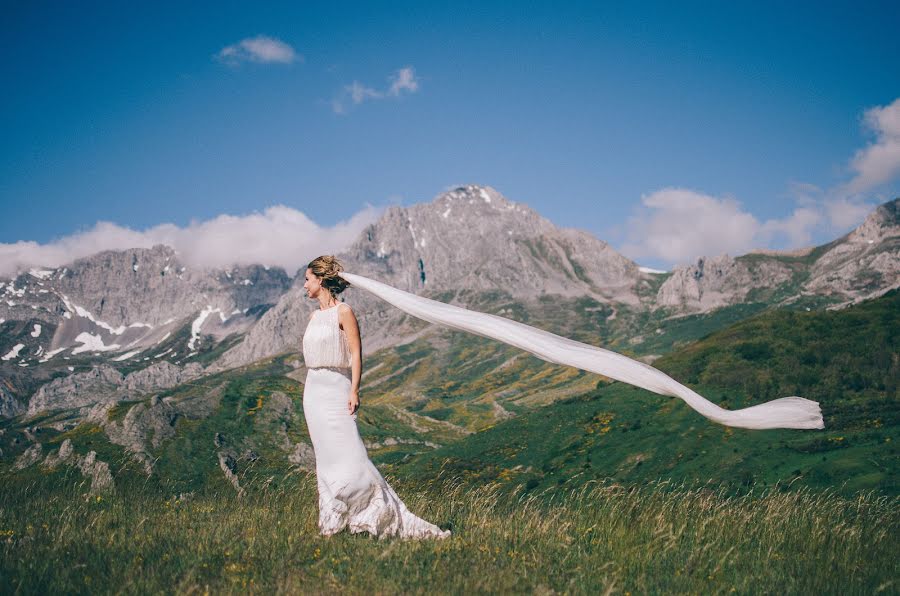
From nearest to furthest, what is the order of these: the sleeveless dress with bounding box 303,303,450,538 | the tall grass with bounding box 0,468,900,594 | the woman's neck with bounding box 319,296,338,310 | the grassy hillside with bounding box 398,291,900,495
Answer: the tall grass with bounding box 0,468,900,594, the sleeveless dress with bounding box 303,303,450,538, the woman's neck with bounding box 319,296,338,310, the grassy hillside with bounding box 398,291,900,495

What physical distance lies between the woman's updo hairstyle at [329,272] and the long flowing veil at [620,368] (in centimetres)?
140

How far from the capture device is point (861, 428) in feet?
107

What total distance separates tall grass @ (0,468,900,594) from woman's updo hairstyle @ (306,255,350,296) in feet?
11.3

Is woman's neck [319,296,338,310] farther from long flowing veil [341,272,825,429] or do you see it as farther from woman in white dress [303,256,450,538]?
long flowing veil [341,272,825,429]

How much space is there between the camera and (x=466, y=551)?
279 inches

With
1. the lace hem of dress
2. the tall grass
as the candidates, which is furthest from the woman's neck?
the tall grass

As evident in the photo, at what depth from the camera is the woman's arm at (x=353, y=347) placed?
9.62 m

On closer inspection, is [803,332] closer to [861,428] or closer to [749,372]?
[749,372]

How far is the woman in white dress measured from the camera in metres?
8.84

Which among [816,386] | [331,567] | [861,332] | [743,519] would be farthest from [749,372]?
[331,567]

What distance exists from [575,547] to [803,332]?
55825 millimetres

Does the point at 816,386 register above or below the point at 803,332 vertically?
below

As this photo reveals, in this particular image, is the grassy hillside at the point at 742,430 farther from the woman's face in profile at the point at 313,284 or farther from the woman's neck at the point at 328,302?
the woman's face in profile at the point at 313,284

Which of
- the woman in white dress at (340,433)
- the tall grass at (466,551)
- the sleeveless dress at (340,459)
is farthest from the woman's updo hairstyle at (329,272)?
the tall grass at (466,551)
